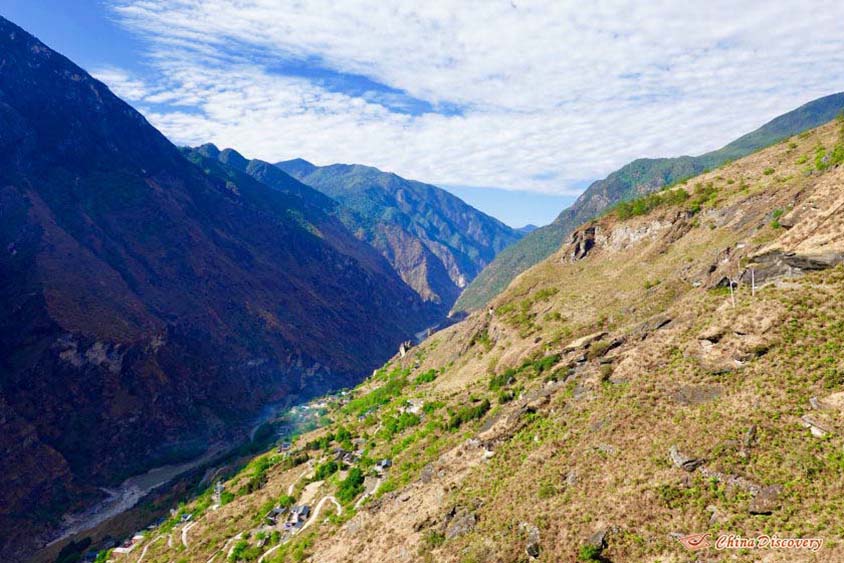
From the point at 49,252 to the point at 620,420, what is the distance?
148m

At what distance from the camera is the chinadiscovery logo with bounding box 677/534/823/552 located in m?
17.7

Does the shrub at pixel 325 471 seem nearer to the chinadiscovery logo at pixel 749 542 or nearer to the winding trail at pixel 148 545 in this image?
the winding trail at pixel 148 545

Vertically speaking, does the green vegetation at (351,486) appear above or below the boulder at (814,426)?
below

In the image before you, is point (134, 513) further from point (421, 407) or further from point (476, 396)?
point (476, 396)

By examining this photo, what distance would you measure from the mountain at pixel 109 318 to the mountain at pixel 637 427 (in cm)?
5257

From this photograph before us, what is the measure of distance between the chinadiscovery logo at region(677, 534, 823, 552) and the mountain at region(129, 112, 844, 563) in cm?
11

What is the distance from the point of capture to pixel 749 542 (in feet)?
61.8

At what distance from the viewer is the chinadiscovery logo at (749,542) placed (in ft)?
58.2

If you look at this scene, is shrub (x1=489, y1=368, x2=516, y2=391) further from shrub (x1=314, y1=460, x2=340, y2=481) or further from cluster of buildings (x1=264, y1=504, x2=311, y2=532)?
cluster of buildings (x1=264, y1=504, x2=311, y2=532)

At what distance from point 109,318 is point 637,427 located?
125 m

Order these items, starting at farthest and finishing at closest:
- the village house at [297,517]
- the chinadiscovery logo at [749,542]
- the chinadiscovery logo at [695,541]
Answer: the village house at [297,517], the chinadiscovery logo at [695,541], the chinadiscovery logo at [749,542]

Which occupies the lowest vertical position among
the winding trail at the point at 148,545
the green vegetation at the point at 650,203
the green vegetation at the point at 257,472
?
the winding trail at the point at 148,545

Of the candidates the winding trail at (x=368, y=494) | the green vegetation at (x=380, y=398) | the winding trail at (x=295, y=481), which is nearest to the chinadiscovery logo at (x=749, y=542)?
the winding trail at (x=368, y=494)

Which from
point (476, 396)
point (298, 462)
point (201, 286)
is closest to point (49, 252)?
point (201, 286)
